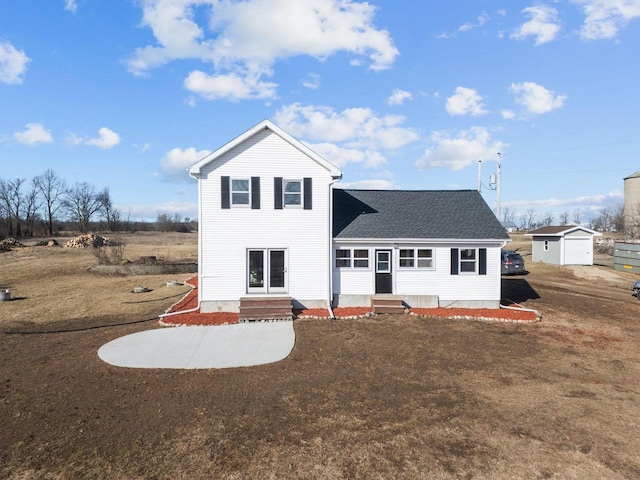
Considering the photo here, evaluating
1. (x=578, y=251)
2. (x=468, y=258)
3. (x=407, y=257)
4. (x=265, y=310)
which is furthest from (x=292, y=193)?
(x=578, y=251)

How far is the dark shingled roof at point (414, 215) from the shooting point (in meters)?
15.8

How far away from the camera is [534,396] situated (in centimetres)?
756

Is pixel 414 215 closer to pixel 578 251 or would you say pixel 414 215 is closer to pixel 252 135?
pixel 252 135

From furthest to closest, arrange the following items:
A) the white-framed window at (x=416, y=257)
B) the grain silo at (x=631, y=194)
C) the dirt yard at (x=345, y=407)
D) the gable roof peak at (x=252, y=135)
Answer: the grain silo at (x=631, y=194), the white-framed window at (x=416, y=257), the gable roof peak at (x=252, y=135), the dirt yard at (x=345, y=407)

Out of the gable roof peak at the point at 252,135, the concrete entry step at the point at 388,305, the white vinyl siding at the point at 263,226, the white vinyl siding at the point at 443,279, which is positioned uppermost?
the gable roof peak at the point at 252,135

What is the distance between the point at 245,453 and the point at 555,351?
9651 mm

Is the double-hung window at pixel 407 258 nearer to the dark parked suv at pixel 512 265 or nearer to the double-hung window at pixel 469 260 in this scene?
the double-hung window at pixel 469 260

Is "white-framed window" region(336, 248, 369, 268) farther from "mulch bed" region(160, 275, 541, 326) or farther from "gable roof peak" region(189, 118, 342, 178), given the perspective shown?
"gable roof peak" region(189, 118, 342, 178)

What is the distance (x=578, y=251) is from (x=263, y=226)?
97.1 feet

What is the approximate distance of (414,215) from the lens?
17.2m

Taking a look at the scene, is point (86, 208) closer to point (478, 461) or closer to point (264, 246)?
point (264, 246)

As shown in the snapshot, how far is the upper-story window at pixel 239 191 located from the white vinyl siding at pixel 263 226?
225mm

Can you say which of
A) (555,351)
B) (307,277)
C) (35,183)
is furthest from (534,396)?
(35,183)

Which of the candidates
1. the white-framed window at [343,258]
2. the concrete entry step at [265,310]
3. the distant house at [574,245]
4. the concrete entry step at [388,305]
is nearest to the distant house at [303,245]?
the white-framed window at [343,258]
